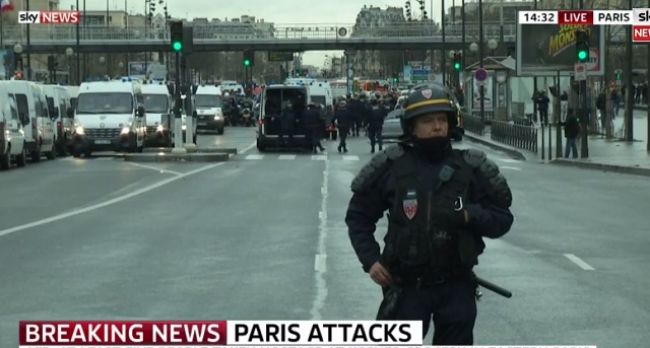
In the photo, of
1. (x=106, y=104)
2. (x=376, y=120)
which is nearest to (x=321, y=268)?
(x=376, y=120)

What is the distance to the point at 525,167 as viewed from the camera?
3944cm

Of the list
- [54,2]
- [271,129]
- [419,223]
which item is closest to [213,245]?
[419,223]

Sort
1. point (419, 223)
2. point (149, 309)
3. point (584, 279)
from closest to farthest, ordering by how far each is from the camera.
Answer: point (419, 223)
point (149, 309)
point (584, 279)

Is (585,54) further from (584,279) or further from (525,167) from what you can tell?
(584,279)

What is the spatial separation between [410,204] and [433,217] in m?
0.12

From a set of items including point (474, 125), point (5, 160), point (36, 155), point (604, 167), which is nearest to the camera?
point (604, 167)

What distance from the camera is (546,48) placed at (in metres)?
60.1

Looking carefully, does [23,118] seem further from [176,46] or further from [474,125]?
[474,125]

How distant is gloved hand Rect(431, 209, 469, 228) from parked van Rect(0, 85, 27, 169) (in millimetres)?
34183

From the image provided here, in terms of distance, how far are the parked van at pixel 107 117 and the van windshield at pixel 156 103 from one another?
16.9 ft

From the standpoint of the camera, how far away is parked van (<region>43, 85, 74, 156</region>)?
164 feet

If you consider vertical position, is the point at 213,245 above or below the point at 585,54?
below

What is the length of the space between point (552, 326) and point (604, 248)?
21.5ft

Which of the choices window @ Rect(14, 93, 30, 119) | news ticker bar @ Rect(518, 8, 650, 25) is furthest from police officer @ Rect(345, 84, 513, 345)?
news ticker bar @ Rect(518, 8, 650, 25)
